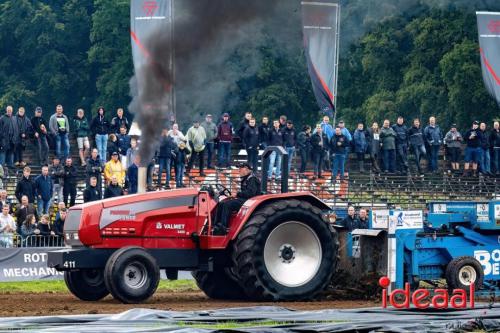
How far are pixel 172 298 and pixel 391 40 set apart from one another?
33291 millimetres

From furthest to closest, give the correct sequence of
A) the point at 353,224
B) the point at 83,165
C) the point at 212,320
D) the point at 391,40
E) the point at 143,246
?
1. the point at 391,40
2. the point at 83,165
3. the point at 353,224
4. the point at 143,246
5. the point at 212,320

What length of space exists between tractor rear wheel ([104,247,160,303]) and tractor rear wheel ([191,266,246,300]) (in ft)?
5.13

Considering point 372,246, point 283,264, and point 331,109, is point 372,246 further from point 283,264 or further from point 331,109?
point 331,109

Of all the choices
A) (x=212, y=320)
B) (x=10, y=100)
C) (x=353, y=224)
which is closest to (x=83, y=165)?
(x=353, y=224)

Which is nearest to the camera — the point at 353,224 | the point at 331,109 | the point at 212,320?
the point at 212,320

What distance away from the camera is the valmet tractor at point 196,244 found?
1805 cm

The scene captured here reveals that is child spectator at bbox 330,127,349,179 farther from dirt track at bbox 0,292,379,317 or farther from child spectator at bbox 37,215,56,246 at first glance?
dirt track at bbox 0,292,379,317

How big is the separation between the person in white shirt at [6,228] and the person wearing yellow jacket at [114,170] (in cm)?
289

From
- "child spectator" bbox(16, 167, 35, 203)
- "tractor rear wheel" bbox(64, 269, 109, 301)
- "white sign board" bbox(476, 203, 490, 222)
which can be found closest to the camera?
"tractor rear wheel" bbox(64, 269, 109, 301)

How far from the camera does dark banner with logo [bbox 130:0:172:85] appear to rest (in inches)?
917

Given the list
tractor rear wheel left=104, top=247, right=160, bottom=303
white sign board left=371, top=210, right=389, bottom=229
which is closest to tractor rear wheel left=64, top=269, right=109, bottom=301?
tractor rear wheel left=104, top=247, right=160, bottom=303

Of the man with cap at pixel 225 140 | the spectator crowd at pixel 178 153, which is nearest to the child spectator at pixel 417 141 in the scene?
the spectator crowd at pixel 178 153

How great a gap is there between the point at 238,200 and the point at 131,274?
206 cm

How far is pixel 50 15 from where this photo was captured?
213ft
